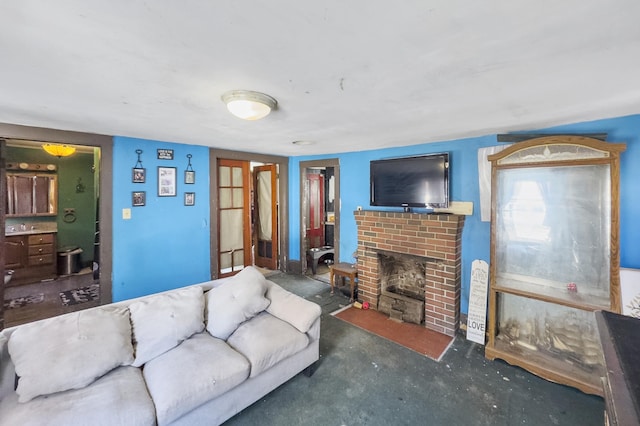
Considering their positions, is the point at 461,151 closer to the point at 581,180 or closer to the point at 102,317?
the point at 581,180

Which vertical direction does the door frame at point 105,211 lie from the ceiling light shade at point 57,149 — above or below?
below

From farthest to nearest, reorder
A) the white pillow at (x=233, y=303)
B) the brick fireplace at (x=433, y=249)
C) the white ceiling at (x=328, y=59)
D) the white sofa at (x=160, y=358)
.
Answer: the brick fireplace at (x=433, y=249) < the white pillow at (x=233, y=303) < the white sofa at (x=160, y=358) < the white ceiling at (x=328, y=59)

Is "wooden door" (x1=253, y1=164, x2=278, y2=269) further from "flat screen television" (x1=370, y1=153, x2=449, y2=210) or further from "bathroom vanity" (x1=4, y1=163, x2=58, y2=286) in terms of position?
"bathroom vanity" (x1=4, y1=163, x2=58, y2=286)

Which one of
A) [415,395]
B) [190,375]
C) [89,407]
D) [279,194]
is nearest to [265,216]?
[279,194]

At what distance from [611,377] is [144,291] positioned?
3.92 metres

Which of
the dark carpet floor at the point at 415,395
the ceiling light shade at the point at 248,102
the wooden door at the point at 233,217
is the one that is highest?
the ceiling light shade at the point at 248,102

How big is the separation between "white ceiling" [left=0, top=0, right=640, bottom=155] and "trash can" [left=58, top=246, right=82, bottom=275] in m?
3.43

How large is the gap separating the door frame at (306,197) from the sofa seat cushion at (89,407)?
3108mm

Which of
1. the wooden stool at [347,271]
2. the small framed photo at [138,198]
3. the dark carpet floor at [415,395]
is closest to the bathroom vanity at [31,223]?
the small framed photo at [138,198]

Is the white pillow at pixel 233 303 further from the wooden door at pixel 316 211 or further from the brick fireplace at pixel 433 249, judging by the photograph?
the wooden door at pixel 316 211

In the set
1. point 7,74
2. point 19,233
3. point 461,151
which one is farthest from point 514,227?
point 19,233

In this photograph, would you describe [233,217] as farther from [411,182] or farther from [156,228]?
[411,182]

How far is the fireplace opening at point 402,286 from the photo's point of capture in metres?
3.09

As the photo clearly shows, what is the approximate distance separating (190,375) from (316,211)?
4.00 metres
